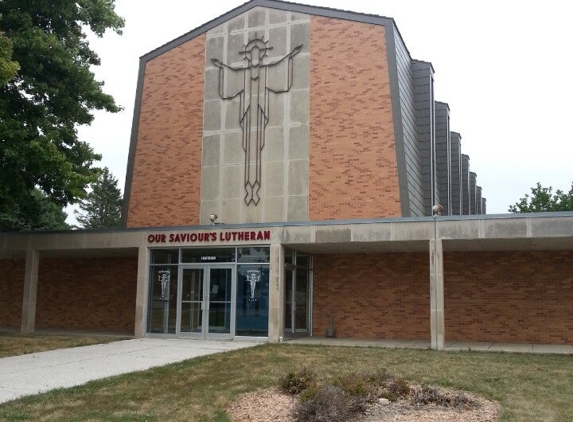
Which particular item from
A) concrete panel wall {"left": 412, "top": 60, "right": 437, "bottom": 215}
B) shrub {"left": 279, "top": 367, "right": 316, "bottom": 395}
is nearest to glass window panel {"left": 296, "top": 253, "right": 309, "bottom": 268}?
concrete panel wall {"left": 412, "top": 60, "right": 437, "bottom": 215}

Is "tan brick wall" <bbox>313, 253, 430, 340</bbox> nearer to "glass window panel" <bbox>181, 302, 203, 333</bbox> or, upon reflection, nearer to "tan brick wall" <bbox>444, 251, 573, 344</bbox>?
"tan brick wall" <bbox>444, 251, 573, 344</bbox>

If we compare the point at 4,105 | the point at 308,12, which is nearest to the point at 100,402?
the point at 4,105

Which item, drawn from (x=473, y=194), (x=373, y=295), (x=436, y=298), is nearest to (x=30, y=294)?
(x=373, y=295)

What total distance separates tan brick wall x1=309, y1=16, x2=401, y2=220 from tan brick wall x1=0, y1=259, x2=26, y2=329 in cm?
1277

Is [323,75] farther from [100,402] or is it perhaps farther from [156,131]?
[100,402]

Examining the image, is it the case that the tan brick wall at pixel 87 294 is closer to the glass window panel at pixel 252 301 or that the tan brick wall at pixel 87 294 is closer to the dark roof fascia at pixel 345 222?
the dark roof fascia at pixel 345 222

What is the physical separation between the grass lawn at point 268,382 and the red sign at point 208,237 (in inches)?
160

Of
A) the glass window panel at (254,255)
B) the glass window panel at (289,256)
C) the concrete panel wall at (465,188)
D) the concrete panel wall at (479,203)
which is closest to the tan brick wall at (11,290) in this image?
the glass window panel at (254,255)

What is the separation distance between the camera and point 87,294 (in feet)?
80.0

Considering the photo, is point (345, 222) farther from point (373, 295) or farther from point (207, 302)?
point (207, 302)

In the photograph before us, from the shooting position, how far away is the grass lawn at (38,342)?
15672 mm

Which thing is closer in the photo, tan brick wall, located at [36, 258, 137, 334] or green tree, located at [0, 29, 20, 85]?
green tree, located at [0, 29, 20, 85]

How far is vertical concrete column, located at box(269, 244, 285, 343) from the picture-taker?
18.2 m

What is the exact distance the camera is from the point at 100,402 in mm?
9188
